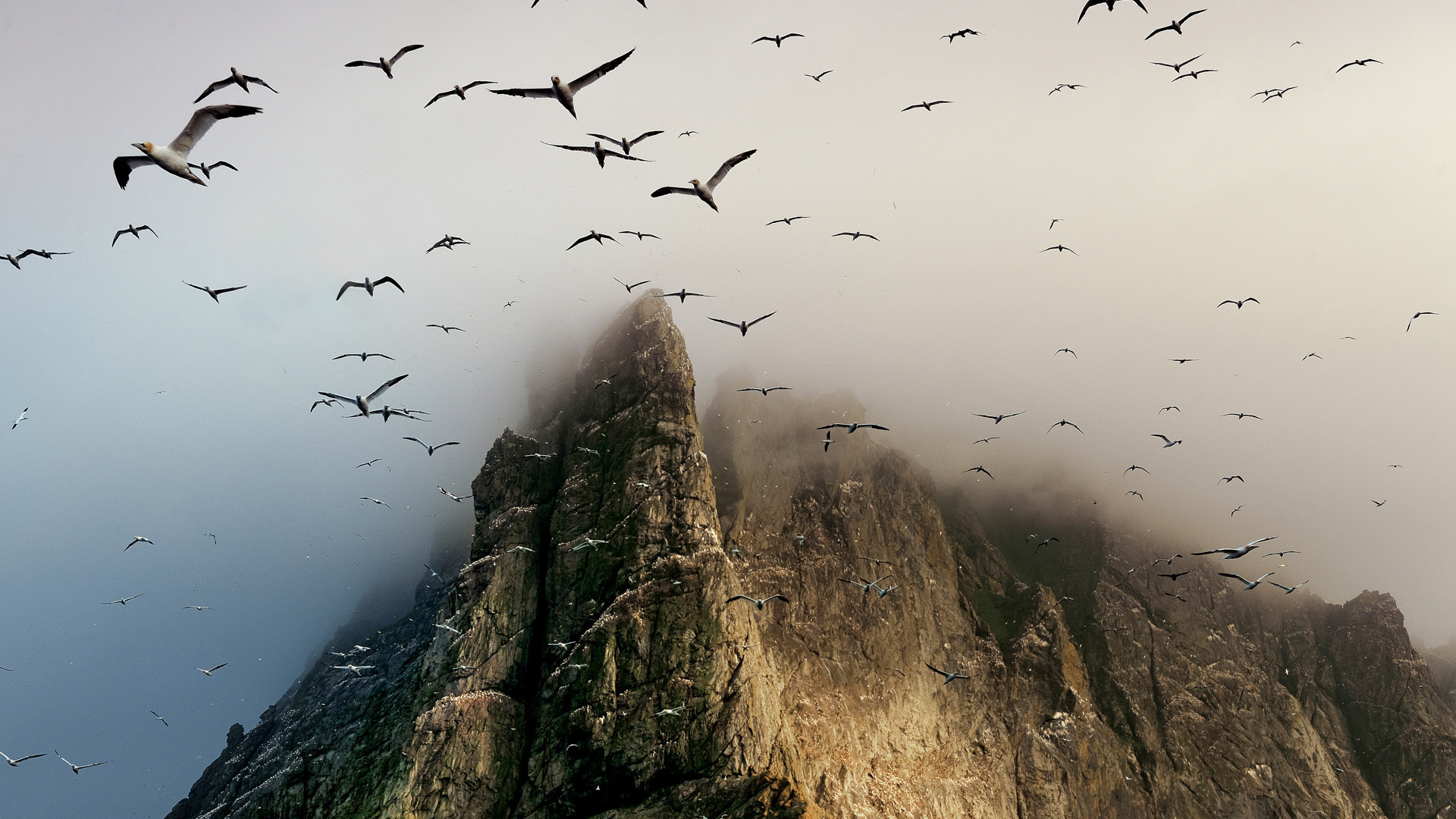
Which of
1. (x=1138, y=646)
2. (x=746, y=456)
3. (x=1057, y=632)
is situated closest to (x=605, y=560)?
(x=746, y=456)

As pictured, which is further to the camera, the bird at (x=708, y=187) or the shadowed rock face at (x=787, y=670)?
the shadowed rock face at (x=787, y=670)

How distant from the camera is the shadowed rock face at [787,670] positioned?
42.8 metres

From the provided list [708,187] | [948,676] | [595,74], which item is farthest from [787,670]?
[595,74]

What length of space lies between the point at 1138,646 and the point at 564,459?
71381 mm

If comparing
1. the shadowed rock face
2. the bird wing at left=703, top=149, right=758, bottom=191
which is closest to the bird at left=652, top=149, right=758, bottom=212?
the bird wing at left=703, top=149, right=758, bottom=191

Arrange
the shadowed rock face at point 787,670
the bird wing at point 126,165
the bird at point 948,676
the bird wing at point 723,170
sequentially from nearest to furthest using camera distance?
1. the bird wing at point 126,165
2. the bird wing at point 723,170
3. the bird at point 948,676
4. the shadowed rock face at point 787,670

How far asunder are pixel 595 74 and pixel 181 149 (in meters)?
10.3

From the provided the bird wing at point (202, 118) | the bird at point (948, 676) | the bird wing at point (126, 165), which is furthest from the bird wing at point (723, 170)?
the bird at point (948, 676)

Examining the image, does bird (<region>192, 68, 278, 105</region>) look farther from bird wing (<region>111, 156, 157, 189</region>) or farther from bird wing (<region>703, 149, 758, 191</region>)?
bird wing (<region>703, 149, 758, 191</region>)

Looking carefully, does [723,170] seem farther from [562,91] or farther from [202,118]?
[202,118]

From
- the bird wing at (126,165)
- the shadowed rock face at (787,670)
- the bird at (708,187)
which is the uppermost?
the bird wing at (126,165)

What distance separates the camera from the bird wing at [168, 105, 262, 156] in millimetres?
15078

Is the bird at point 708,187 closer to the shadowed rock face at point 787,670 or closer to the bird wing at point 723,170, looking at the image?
the bird wing at point 723,170

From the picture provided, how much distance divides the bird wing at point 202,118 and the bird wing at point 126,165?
68 cm
